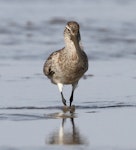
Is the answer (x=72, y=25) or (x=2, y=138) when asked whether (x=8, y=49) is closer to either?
(x=72, y=25)

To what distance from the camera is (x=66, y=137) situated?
989 cm

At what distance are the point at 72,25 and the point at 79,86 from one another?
79.0 inches

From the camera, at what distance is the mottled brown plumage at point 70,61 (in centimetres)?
1195

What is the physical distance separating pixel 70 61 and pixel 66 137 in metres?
2.49

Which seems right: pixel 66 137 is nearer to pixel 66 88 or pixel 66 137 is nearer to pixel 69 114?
pixel 69 114

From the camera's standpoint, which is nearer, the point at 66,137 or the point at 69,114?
the point at 66,137

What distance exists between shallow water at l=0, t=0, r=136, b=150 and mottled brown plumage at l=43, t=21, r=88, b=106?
1.37ft

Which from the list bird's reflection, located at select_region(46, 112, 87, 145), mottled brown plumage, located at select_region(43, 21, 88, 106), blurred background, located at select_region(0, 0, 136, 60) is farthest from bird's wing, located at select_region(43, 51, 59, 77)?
blurred background, located at select_region(0, 0, 136, 60)

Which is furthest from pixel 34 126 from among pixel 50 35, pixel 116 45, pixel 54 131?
pixel 50 35

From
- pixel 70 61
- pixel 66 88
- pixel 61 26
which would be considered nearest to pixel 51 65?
pixel 70 61

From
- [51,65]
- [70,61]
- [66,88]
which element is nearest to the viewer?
[70,61]

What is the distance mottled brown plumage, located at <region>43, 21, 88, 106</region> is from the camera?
471 inches

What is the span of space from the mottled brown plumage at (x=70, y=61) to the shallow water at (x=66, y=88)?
417 mm

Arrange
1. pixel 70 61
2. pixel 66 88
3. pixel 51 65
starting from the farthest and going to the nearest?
pixel 66 88, pixel 51 65, pixel 70 61
